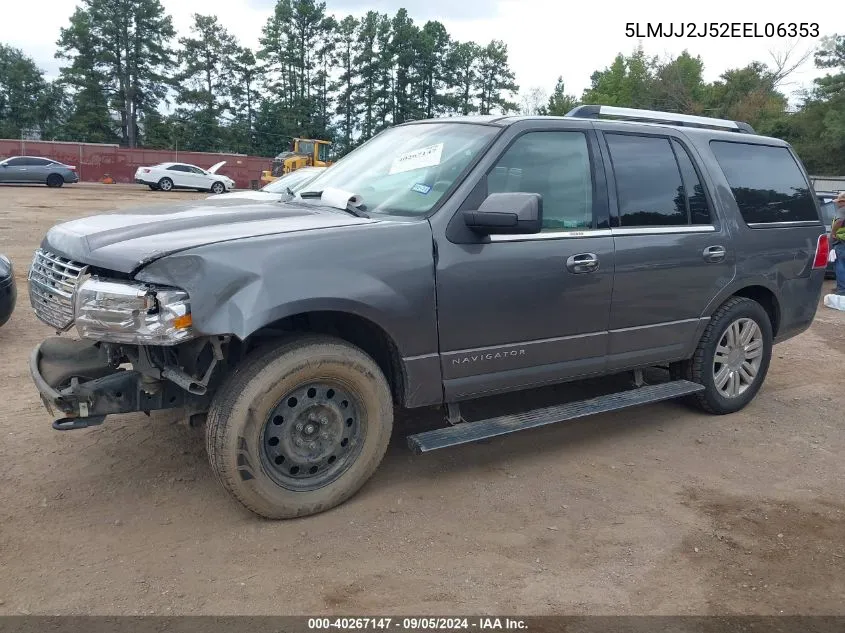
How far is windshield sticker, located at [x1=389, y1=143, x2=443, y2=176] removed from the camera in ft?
13.5

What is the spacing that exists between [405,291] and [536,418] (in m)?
1.18

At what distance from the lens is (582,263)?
420 centimetres

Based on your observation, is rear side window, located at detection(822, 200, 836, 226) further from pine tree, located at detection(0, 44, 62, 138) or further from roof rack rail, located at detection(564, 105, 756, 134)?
pine tree, located at detection(0, 44, 62, 138)

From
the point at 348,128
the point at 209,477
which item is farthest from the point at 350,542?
the point at 348,128

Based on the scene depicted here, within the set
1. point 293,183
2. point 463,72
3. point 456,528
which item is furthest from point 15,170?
point 463,72

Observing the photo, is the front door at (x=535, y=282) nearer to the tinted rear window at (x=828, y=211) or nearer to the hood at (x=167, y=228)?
the hood at (x=167, y=228)

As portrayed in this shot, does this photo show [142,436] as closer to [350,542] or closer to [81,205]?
[350,542]

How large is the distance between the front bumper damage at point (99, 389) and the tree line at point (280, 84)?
175 ft

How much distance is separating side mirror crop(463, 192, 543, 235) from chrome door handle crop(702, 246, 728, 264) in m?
1.67

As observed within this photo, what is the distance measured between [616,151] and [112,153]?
145ft

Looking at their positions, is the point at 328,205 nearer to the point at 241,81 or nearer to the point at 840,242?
the point at 840,242

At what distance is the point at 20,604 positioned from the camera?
9.32 ft

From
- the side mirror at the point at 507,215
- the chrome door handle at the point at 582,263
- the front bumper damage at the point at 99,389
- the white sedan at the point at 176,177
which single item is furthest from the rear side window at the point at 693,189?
the white sedan at the point at 176,177

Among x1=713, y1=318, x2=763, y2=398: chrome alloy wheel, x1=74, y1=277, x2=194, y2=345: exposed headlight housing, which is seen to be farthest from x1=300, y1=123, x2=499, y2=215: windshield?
x1=713, y1=318, x2=763, y2=398: chrome alloy wheel
